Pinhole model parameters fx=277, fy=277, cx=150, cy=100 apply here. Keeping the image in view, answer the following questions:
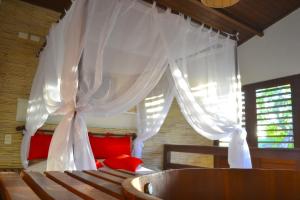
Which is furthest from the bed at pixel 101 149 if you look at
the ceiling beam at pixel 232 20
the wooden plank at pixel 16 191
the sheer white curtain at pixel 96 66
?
the ceiling beam at pixel 232 20

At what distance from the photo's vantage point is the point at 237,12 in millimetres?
4078

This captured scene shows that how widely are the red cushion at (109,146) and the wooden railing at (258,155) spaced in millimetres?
948

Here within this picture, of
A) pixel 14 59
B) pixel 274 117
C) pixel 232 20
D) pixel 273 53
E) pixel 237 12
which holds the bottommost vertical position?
pixel 274 117

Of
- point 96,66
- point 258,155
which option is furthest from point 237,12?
point 96,66

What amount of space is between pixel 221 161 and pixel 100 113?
3.11 metres

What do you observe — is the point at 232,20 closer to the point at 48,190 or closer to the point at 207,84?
the point at 207,84

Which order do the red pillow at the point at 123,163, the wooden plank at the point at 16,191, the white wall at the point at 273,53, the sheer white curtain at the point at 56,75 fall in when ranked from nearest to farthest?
the wooden plank at the point at 16,191
the sheer white curtain at the point at 56,75
the red pillow at the point at 123,163
the white wall at the point at 273,53

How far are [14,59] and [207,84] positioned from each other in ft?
8.65

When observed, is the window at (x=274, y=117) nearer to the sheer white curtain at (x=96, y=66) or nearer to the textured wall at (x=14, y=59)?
the sheer white curtain at (x=96, y=66)

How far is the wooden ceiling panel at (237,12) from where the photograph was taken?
355 centimetres

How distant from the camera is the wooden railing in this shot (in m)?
3.20

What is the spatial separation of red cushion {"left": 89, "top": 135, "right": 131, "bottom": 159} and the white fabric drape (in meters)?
0.46

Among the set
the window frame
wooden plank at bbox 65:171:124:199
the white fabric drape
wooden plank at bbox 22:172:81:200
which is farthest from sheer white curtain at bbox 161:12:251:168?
wooden plank at bbox 22:172:81:200

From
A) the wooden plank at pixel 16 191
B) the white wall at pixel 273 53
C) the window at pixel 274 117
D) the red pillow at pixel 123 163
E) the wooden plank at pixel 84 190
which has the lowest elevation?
the red pillow at pixel 123 163
